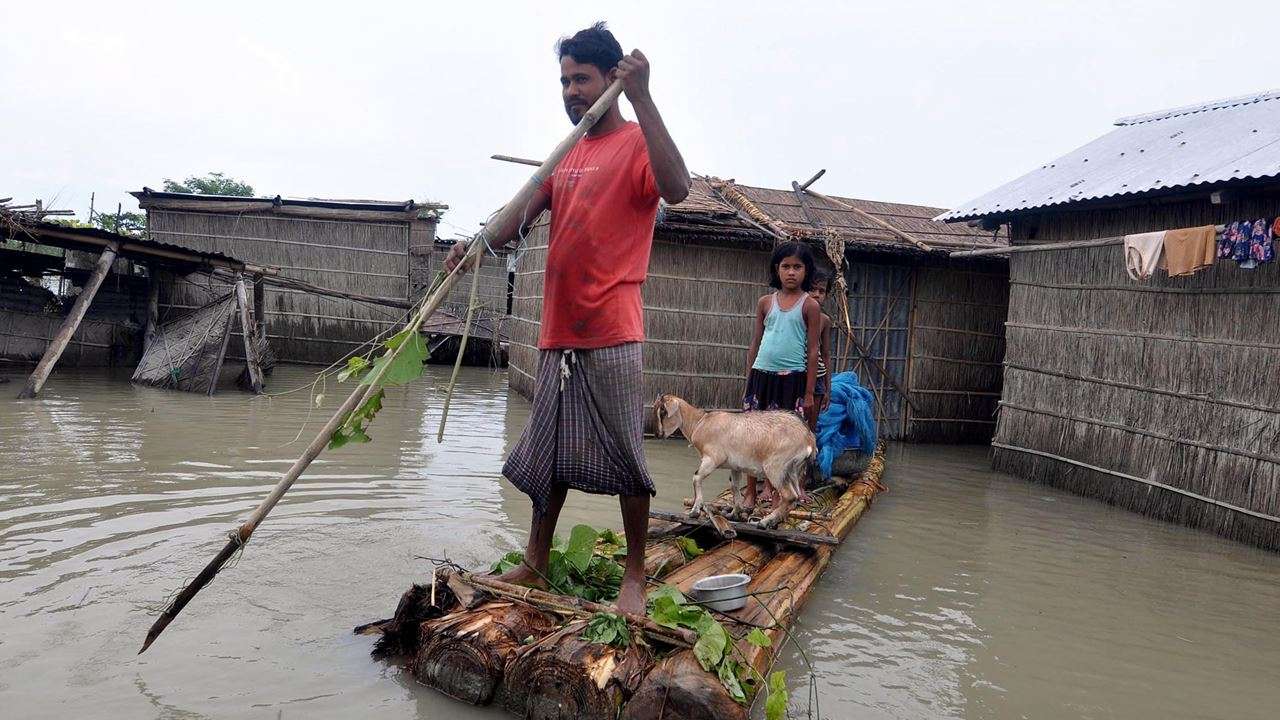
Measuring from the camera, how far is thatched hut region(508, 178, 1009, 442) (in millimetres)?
10781

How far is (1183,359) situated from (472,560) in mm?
6437

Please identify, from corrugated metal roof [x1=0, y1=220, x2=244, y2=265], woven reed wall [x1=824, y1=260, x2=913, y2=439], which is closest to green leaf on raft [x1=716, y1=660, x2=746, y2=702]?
woven reed wall [x1=824, y1=260, x2=913, y2=439]

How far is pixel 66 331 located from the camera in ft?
36.7

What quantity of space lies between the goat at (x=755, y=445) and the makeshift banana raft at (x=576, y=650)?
4.12ft

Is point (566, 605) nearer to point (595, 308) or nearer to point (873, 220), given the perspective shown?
point (595, 308)

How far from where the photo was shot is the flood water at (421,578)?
10.8ft

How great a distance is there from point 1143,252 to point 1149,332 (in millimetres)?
949

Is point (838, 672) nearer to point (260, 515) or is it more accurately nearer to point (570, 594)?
point (570, 594)

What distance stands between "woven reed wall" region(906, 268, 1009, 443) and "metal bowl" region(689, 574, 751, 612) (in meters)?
9.04

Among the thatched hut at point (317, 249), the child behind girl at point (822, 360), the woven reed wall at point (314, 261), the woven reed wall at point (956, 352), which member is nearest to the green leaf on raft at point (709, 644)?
the child behind girl at point (822, 360)

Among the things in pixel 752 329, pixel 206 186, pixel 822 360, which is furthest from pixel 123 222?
pixel 822 360

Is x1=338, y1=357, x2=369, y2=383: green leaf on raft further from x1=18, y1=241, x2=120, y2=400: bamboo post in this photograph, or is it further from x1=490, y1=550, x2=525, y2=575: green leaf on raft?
x1=18, y1=241, x2=120, y2=400: bamboo post

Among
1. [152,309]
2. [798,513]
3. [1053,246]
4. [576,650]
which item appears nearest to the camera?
[576,650]

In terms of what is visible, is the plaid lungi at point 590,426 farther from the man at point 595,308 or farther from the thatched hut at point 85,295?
the thatched hut at point 85,295
